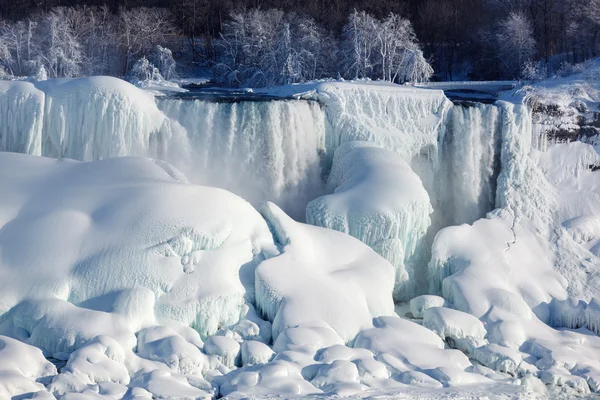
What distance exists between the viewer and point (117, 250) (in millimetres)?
15227

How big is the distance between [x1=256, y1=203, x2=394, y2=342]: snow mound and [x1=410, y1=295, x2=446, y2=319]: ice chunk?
23.4 inches

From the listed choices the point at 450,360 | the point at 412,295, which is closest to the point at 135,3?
the point at 412,295

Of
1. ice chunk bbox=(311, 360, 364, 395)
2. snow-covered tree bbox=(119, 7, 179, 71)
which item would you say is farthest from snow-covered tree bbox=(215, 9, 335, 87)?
ice chunk bbox=(311, 360, 364, 395)

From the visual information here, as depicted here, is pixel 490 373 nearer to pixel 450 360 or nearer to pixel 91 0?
pixel 450 360

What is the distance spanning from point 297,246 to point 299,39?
2125cm

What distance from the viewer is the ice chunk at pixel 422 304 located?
55.4 feet

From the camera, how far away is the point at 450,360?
49.1 feet

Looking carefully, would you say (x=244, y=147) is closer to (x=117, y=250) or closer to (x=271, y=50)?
(x=117, y=250)

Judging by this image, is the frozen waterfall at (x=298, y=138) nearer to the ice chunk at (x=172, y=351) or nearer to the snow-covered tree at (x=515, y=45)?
the ice chunk at (x=172, y=351)

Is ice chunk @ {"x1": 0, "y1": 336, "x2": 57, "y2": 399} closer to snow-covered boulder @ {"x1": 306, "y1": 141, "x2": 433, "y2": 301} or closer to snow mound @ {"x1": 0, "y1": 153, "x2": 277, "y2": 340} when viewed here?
snow mound @ {"x1": 0, "y1": 153, "x2": 277, "y2": 340}

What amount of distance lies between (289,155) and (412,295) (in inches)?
145

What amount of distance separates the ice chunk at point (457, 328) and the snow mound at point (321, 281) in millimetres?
713

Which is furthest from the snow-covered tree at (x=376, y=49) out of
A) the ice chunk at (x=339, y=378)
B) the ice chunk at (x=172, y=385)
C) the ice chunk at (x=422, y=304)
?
the ice chunk at (x=172, y=385)

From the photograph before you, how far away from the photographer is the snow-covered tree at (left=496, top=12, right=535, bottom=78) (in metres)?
35.7
